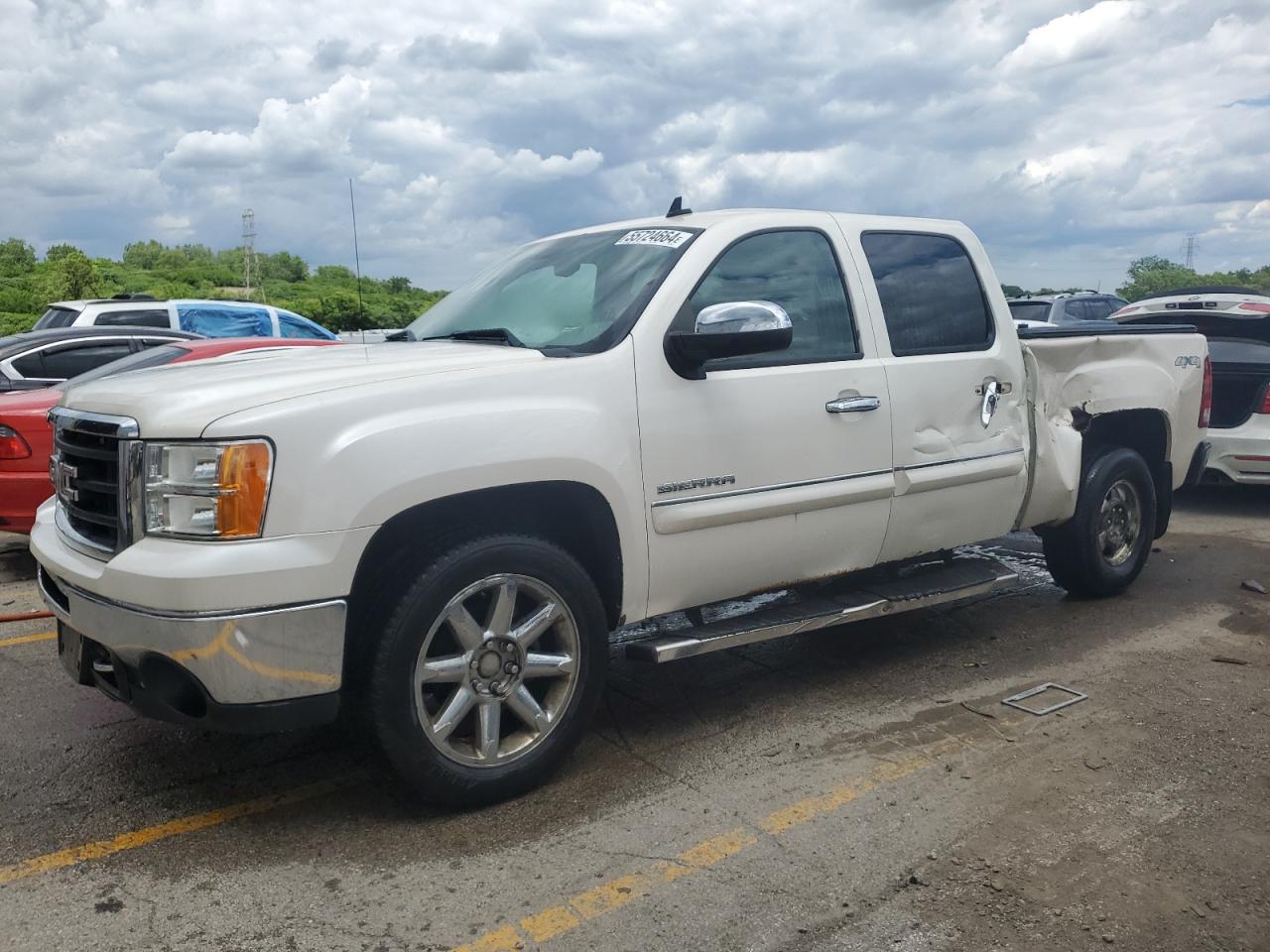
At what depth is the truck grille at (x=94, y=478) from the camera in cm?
324

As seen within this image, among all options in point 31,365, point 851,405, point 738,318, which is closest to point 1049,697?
point 851,405

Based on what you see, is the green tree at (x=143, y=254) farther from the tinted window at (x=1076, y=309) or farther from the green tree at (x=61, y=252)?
the tinted window at (x=1076, y=309)

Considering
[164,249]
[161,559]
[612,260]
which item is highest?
[164,249]

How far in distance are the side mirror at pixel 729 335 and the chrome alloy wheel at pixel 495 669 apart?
0.95 metres

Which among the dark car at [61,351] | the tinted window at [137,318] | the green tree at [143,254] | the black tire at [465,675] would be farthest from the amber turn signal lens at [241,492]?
the green tree at [143,254]

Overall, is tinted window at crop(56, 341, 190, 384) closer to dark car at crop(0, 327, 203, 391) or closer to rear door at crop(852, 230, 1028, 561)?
dark car at crop(0, 327, 203, 391)

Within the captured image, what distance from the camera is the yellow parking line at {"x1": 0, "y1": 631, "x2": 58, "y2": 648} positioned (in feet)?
18.1


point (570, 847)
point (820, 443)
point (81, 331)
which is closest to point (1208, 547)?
point (820, 443)

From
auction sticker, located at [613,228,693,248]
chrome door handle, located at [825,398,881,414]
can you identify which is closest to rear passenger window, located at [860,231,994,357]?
chrome door handle, located at [825,398,881,414]

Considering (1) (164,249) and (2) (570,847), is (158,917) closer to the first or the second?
(2) (570,847)

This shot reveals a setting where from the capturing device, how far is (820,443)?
14.0ft

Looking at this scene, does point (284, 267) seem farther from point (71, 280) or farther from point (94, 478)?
point (94, 478)

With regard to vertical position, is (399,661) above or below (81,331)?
below

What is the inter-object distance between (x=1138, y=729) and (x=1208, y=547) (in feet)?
13.3
